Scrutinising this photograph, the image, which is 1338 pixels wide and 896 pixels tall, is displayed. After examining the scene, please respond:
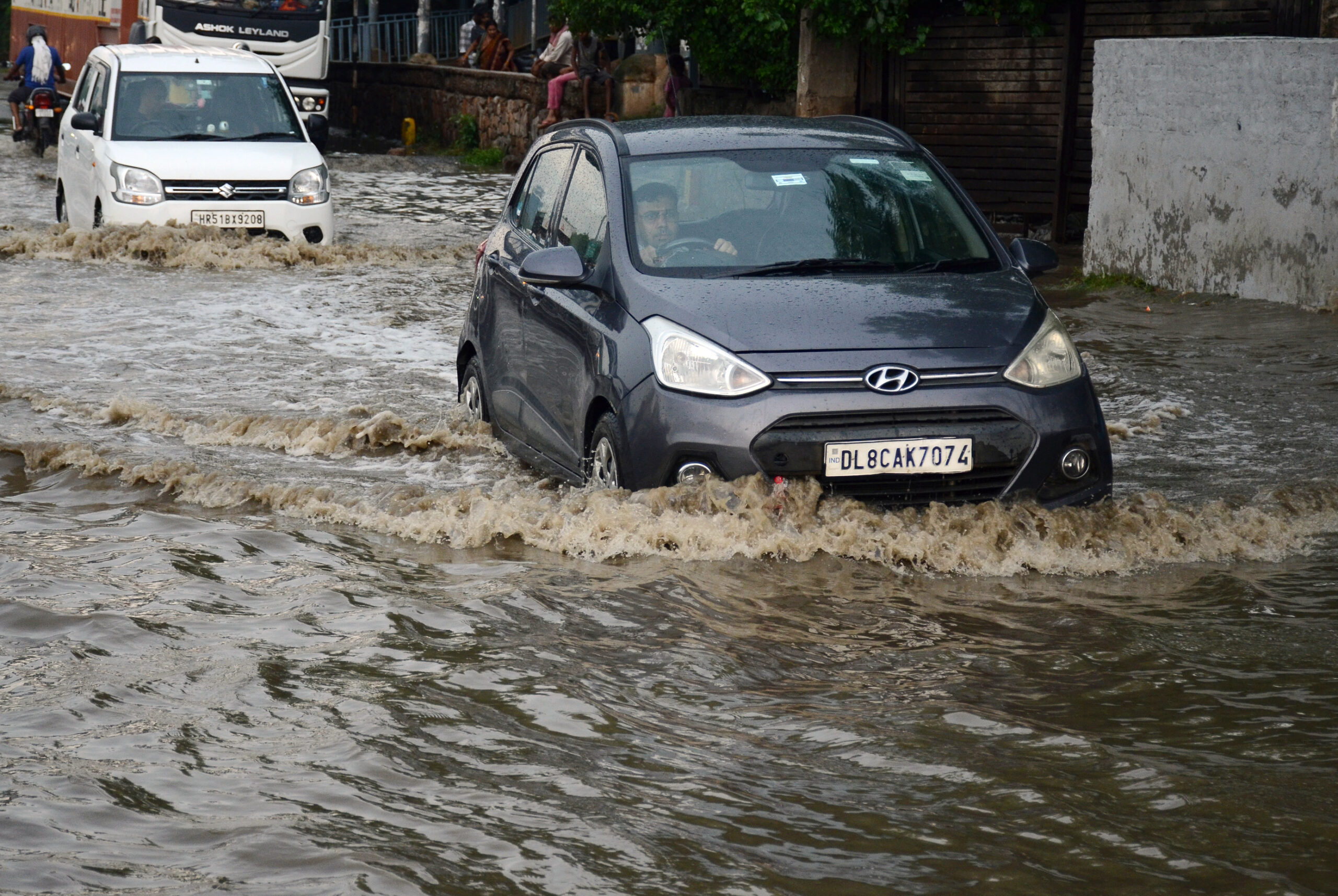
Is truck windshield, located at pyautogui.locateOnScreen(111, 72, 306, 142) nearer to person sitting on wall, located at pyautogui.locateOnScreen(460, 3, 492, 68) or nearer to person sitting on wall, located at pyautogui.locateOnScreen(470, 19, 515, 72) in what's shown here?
person sitting on wall, located at pyautogui.locateOnScreen(470, 19, 515, 72)

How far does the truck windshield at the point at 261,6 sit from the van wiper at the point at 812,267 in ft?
76.8

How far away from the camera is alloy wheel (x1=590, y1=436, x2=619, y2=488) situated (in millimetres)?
6336

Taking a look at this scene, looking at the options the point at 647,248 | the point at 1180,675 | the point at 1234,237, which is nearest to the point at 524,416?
the point at 647,248

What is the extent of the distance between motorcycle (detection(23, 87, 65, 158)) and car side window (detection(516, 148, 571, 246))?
20.9m

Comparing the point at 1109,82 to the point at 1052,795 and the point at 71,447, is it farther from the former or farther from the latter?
the point at 1052,795

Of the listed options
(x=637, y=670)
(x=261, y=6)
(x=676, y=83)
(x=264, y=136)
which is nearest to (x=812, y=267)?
(x=637, y=670)

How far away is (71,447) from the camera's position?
26.9ft

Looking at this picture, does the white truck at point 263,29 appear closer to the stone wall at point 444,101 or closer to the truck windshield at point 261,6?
the truck windshield at point 261,6

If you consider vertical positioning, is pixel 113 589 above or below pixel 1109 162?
below

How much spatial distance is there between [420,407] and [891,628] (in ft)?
15.5

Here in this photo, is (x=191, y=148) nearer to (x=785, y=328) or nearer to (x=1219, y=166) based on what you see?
(x=1219, y=166)

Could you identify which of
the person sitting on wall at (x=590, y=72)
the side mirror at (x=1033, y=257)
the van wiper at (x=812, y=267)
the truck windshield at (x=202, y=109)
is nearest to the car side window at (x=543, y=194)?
the van wiper at (x=812, y=267)

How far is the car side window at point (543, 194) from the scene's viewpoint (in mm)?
7812

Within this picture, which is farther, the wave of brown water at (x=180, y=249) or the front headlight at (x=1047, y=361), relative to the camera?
the wave of brown water at (x=180, y=249)
